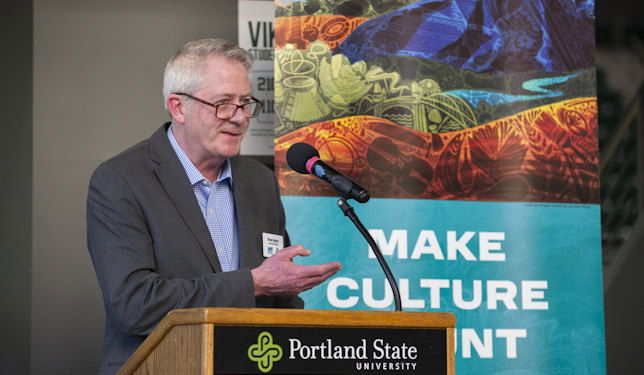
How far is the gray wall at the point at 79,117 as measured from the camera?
14.5ft

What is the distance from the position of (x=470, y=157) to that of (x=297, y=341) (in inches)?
99.8

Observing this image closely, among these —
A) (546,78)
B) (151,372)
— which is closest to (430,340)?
(151,372)

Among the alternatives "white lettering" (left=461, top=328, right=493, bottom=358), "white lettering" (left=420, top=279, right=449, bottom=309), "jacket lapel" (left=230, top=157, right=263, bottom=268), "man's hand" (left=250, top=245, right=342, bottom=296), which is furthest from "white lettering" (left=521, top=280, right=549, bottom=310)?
"man's hand" (left=250, top=245, right=342, bottom=296)

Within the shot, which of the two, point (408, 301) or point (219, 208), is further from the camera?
point (408, 301)

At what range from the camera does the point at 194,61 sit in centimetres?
275

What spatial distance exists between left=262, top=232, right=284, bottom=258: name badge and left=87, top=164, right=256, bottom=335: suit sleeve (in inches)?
15.6

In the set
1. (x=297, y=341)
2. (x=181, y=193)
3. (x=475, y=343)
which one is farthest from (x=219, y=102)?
(x=475, y=343)

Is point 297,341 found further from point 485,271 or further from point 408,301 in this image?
point 485,271

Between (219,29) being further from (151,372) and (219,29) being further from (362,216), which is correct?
(151,372)

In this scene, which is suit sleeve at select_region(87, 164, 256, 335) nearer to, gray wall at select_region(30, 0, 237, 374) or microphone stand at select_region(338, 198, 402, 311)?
microphone stand at select_region(338, 198, 402, 311)

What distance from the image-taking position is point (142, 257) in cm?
242

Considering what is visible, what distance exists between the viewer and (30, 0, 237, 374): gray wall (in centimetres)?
443

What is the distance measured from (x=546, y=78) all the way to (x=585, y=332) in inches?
49.1

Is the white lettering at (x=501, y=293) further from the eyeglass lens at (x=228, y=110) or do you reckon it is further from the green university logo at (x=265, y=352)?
the green university logo at (x=265, y=352)
